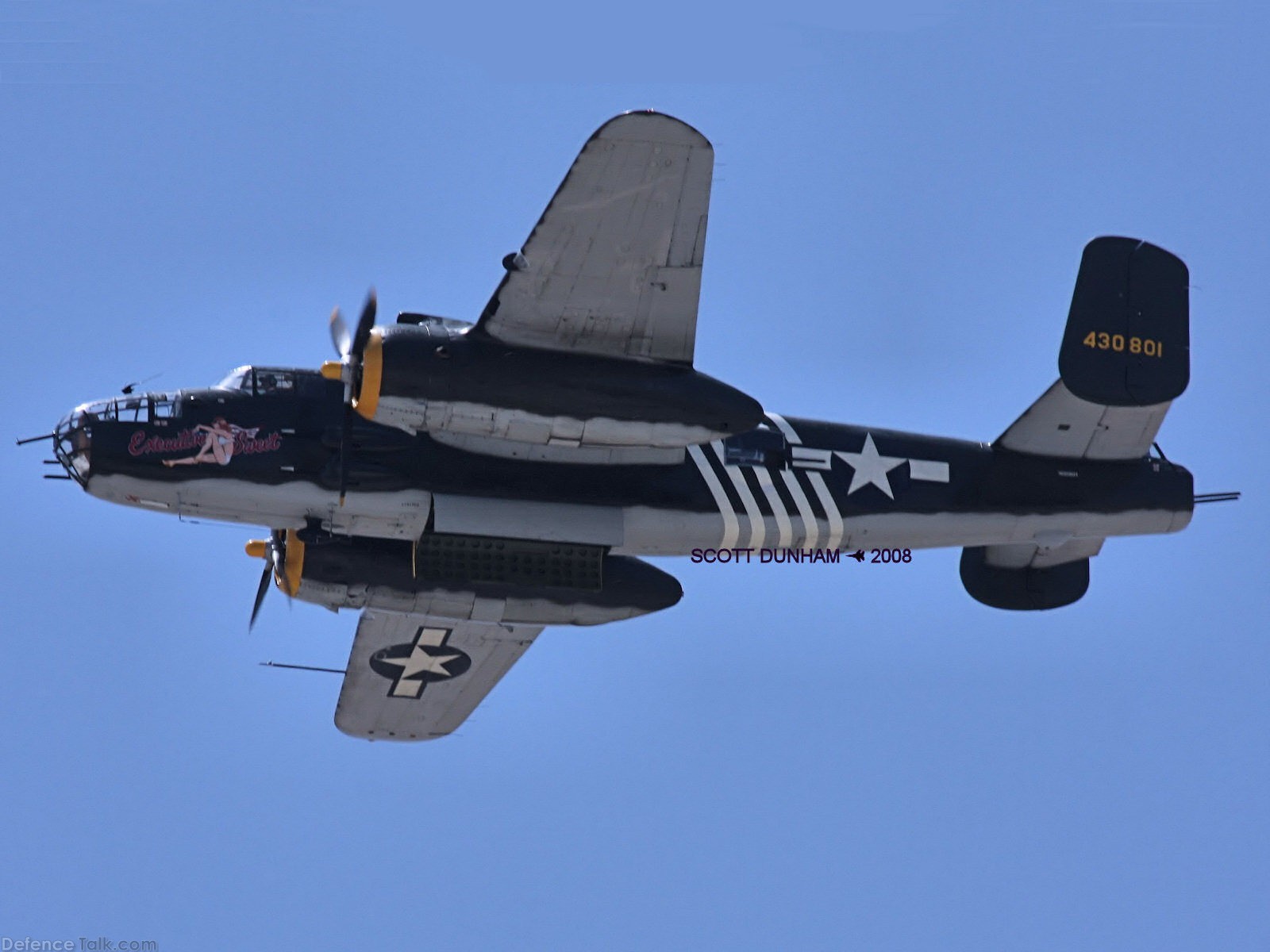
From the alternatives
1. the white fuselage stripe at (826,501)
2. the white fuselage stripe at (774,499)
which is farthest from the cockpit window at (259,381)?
the white fuselage stripe at (826,501)

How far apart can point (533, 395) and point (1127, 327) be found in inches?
321

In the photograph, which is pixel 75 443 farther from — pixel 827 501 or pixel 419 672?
pixel 827 501

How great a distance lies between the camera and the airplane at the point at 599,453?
21.3 meters

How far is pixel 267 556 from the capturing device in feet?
82.5

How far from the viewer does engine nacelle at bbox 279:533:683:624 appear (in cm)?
2316

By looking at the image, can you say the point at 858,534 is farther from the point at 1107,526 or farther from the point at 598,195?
the point at 598,195

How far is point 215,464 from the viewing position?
73.3 feet

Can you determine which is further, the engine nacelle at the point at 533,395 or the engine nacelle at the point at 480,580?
the engine nacelle at the point at 480,580

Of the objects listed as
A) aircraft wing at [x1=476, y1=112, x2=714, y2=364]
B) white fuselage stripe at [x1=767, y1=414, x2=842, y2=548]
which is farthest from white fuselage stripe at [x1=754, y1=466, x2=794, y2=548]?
aircraft wing at [x1=476, y1=112, x2=714, y2=364]

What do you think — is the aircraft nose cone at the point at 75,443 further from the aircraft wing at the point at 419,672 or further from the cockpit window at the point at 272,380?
the aircraft wing at the point at 419,672

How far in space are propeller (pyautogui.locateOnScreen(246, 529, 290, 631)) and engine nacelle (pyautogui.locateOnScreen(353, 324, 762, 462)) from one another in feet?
10.8

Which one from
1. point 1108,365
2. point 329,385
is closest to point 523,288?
point 329,385

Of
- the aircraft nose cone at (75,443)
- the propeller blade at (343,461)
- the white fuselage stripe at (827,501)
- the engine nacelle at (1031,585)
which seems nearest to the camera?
the aircraft nose cone at (75,443)

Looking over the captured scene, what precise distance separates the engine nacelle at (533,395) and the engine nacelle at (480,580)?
5.67ft
